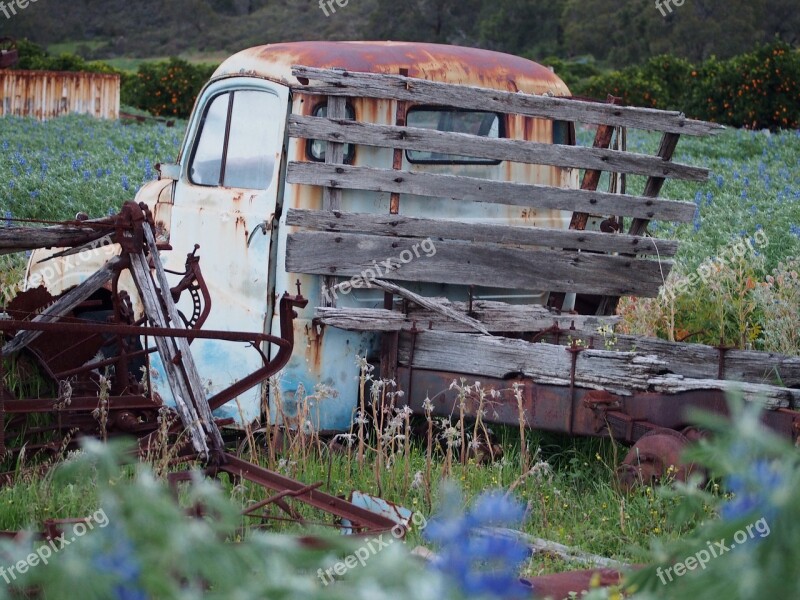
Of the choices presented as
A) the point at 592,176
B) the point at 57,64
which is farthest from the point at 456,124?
the point at 57,64

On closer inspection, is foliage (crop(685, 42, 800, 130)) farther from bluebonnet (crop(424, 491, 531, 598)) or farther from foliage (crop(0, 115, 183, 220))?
bluebonnet (crop(424, 491, 531, 598))

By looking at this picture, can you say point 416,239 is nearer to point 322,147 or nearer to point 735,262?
point 322,147

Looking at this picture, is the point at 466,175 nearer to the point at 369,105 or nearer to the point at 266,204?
the point at 369,105

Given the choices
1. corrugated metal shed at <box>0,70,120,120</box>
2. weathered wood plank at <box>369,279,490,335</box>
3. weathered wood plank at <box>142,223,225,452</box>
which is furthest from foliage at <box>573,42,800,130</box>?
weathered wood plank at <box>142,223,225,452</box>

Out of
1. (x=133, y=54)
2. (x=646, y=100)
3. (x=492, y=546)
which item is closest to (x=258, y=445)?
(x=492, y=546)

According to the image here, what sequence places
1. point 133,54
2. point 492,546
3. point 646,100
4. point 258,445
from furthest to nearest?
1. point 133,54
2. point 646,100
3. point 258,445
4. point 492,546

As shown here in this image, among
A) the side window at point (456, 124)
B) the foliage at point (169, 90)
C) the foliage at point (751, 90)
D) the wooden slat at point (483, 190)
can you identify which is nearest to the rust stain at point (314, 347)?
the wooden slat at point (483, 190)

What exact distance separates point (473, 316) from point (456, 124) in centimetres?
115

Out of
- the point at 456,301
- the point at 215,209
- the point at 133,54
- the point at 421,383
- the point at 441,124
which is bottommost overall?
the point at 421,383

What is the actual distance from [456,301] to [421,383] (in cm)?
58

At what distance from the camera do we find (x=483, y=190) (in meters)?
5.42

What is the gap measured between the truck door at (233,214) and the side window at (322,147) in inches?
6.2

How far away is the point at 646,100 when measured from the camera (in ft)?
73.5

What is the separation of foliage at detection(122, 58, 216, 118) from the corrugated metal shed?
3411 millimetres
